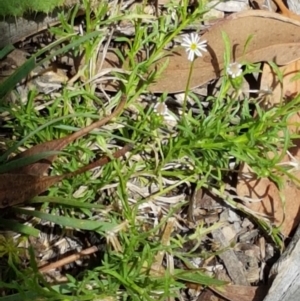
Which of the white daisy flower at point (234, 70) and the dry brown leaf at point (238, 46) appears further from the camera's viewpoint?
the dry brown leaf at point (238, 46)

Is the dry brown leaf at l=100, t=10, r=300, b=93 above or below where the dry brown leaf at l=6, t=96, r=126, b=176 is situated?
above

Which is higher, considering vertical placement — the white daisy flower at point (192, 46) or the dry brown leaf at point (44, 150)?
the white daisy flower at point (192, 46)

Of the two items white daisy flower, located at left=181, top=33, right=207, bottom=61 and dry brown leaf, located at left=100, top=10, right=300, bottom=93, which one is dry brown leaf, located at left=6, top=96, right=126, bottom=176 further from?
white daisy flower, located at left=181, top=33, right=207, bottom=61

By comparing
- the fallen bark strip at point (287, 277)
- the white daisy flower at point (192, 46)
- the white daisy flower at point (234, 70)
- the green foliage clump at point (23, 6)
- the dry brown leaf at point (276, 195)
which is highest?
the green foliage clump at point (23, 6)

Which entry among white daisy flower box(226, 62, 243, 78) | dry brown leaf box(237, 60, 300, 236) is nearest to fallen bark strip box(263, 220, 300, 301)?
dry brown leaf box(237, 60, 300, 236)

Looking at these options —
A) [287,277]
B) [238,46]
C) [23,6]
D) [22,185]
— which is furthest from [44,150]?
[287,277]

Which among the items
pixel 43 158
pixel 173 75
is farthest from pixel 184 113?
pixel 43 158

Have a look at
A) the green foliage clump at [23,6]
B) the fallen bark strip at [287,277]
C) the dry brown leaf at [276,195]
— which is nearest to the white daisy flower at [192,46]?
the dry brown leaf at [276,195]

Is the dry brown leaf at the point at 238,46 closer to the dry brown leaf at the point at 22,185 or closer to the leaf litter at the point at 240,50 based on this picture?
the leaf litter at the point at 240,50
